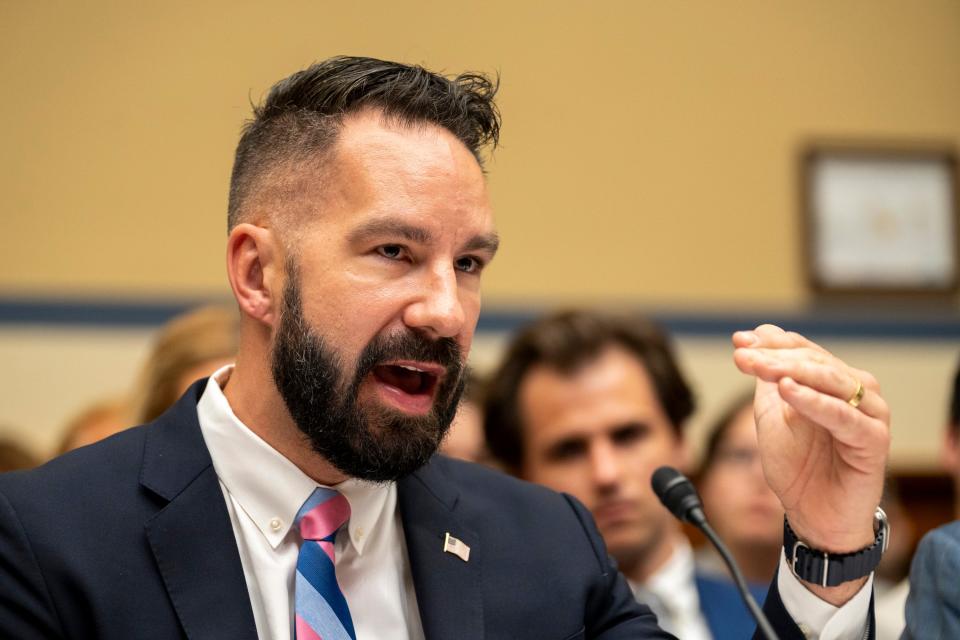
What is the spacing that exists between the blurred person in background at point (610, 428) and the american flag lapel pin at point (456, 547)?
2.90ft

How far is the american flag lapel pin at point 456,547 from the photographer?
186 centimetres

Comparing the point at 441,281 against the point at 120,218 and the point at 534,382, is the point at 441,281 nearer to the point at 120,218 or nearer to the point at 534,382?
the point at 534,382

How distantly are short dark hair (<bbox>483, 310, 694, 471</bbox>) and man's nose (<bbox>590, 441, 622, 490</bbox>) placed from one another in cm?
Answer: 24

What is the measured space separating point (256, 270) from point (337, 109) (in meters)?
0.27

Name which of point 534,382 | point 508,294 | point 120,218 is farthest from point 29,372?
point 534,382

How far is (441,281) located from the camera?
1.70m

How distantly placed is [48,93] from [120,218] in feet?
1.97

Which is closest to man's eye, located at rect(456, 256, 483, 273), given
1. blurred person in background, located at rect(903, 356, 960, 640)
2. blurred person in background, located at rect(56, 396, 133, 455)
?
blurred person in background, located at rect(903, 356, 960, 640)

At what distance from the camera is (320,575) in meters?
1.68

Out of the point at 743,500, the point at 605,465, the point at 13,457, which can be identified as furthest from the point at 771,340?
the point at 13,457

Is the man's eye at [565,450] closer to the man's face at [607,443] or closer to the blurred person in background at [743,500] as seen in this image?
the man's face at [607,443]

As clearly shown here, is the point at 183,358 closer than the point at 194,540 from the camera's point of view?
No

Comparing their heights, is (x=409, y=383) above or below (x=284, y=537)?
above

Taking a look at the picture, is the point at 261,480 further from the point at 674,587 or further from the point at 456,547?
the point at 674,587
